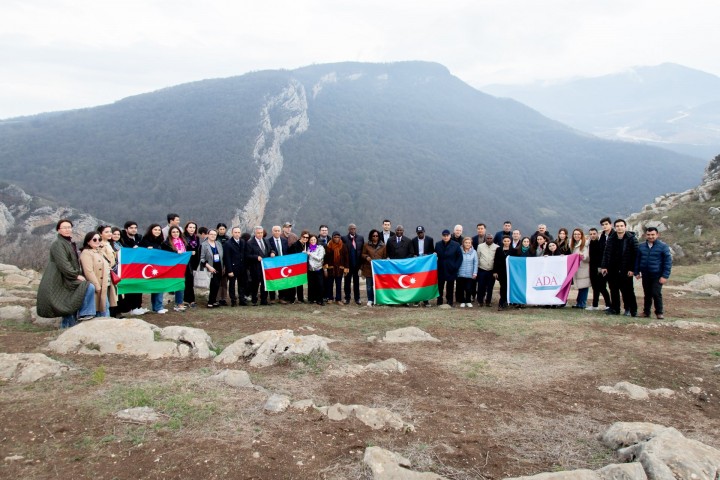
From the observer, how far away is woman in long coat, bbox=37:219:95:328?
Result: 7930 millimetres

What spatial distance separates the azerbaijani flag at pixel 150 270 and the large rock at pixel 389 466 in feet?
26.3

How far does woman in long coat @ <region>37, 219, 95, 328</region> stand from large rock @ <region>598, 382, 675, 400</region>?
346 inches

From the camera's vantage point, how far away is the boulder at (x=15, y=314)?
9.25 meters

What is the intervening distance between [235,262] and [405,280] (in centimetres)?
467

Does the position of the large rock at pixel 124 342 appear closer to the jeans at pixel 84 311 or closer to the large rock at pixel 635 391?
the jeans at pixel 84 311

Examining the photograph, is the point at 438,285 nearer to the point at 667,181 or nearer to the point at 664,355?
the point at 664,355

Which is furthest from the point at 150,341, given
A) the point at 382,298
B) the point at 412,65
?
the point at 412,65

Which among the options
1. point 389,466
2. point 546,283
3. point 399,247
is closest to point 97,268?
point 389,466

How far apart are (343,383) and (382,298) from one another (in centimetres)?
660

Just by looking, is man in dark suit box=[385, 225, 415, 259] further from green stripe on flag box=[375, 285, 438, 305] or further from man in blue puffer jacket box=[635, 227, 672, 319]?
man in blue puffer jacket box=[635, 227, 672, 319]

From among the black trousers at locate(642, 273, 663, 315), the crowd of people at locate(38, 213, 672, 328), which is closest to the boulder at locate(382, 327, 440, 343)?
the crowd of people at locate(38, 213, 672, 328)

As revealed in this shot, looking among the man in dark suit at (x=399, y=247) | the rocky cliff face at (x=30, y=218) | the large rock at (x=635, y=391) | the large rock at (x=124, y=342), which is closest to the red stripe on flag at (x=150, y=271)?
the large rock at (x=124, y=342)

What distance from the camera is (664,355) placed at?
757cm

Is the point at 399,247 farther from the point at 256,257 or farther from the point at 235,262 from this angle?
the point at 235,262
